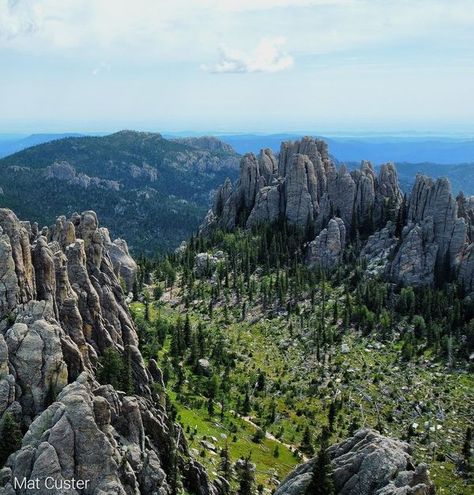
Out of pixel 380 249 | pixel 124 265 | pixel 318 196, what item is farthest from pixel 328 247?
pixel 124 265

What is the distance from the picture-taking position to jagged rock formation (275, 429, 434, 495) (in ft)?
142

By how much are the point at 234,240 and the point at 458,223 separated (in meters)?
62.1

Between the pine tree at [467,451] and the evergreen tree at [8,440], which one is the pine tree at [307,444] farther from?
the evergreen tree at [8,440]

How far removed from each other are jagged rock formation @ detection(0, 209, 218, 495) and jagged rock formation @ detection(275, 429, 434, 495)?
11.7 meters

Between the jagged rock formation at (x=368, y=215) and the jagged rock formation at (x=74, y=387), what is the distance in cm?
9296

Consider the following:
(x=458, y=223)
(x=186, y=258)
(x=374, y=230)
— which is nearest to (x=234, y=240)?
(x=186, y=258)

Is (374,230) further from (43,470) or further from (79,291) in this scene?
(43,470)

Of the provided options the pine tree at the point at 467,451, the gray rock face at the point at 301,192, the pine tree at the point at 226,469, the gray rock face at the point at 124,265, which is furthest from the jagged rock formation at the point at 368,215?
the pine tree at the point at 226,469

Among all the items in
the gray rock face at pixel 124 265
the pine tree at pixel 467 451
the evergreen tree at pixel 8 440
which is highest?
the evergreen tree at pixel 8 440

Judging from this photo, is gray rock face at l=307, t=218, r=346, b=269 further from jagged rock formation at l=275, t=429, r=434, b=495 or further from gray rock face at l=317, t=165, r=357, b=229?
jagged rock formation at l=275, t=429, r=434, b=495

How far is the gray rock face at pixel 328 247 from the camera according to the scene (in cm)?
15888

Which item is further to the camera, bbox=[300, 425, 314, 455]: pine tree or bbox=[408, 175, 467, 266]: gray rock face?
bbox=[408, 175, 467, 266]: gray rock face

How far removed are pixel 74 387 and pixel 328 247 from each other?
399ft

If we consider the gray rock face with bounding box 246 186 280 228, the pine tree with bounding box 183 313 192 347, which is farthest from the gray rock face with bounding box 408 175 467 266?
the pine tree with bounding box 183 313 192 347
